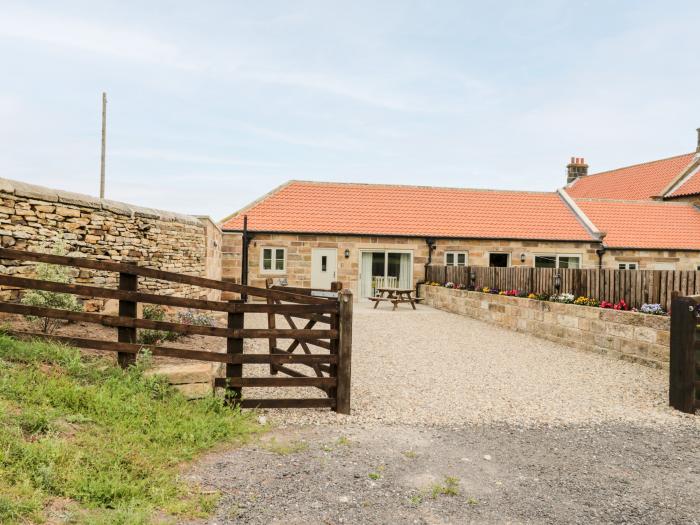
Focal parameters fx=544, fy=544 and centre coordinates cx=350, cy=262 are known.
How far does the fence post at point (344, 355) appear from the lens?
20.1ft

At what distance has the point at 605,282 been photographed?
1169 centimetres

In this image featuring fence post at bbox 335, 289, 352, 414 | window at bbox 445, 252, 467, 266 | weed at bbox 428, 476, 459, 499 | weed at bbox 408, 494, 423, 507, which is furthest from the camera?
window at bbox 445, 252, 467, 266

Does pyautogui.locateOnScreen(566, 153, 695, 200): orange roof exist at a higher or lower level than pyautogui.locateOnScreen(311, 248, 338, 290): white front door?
higher

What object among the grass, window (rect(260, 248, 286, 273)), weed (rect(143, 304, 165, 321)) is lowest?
the grass

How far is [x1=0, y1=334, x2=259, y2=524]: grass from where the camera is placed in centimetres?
353

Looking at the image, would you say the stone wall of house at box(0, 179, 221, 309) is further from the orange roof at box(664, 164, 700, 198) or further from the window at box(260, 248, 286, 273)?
the orange roof at box(664, 164, 700, 198)

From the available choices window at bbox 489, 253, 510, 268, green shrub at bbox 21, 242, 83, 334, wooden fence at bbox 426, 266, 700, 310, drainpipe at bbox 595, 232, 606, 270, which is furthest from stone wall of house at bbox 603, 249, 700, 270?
green shrub at bbox 21, 242, 83, 334

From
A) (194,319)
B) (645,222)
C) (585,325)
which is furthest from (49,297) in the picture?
(645,222)

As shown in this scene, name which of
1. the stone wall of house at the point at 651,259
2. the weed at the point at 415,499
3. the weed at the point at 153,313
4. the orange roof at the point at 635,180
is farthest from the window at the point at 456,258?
the weed at the point at 415,499

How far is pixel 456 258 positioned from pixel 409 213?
291 centimetres

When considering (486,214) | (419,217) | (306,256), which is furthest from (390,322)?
(486,214)

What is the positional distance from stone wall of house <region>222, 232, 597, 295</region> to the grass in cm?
1491

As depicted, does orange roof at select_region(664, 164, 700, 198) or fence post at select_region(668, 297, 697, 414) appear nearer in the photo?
fence post at select_region(668, 297, 697, 414)

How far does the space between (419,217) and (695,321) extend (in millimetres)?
17326
